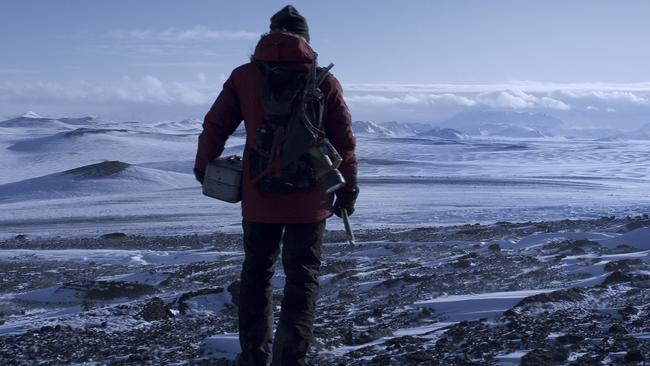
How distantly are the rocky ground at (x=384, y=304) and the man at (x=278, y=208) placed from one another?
1.63 ft

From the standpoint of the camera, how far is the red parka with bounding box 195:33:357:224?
373 cm

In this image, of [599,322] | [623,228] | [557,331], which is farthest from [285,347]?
[623,228]

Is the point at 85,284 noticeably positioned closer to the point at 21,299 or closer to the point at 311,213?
the point at 21,299

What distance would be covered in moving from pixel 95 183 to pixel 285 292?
30287 mm

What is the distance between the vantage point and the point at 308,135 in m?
3.74

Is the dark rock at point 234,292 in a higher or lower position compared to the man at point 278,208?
lower

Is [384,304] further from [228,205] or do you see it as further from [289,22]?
[228,205]

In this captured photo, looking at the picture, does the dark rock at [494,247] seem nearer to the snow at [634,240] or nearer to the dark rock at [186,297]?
the snow at [634,240]

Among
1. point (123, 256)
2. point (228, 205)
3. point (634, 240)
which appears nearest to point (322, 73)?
point (634, 240)

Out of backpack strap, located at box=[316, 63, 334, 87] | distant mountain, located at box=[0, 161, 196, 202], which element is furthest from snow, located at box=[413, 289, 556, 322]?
distant mountain, located at box=[0, 161, 196, 202]

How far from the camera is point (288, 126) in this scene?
3746 mm

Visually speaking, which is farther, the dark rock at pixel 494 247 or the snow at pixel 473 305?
the dark rock at pixel 494 247

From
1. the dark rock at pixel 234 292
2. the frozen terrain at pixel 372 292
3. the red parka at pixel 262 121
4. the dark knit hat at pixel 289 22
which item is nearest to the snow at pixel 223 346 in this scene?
the frozen terrain at pixel 372 292

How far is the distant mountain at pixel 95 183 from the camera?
3006 cm
